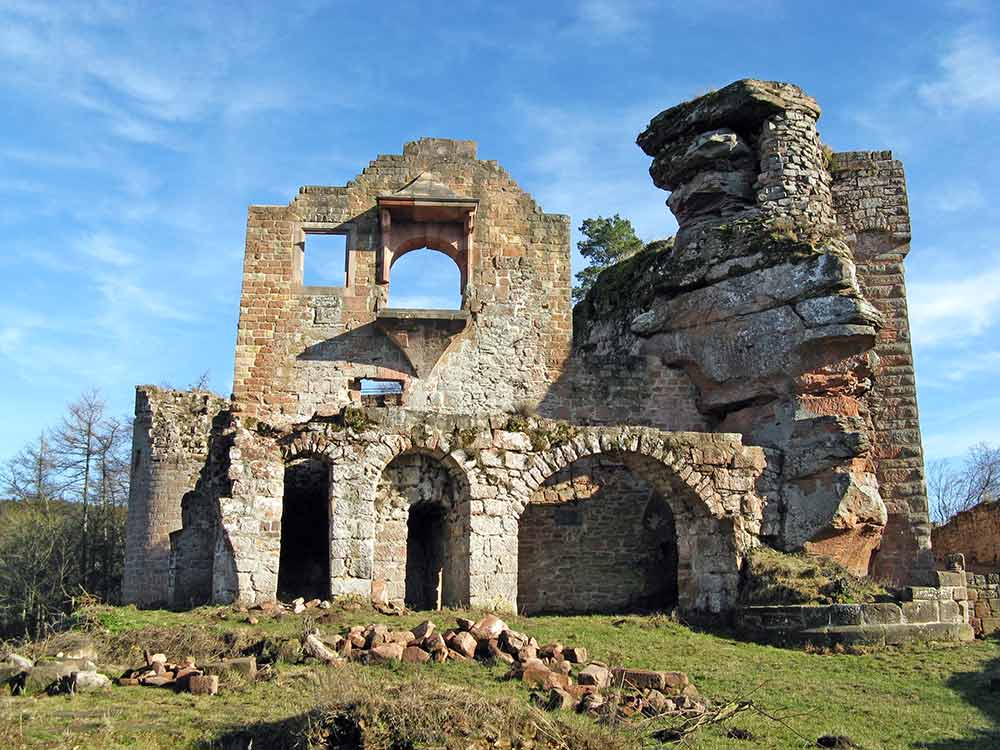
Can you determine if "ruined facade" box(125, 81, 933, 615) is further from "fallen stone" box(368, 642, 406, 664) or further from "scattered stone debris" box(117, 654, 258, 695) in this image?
"scattered stone debris" box(117, 654, 258, 695)

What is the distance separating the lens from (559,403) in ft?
73.9

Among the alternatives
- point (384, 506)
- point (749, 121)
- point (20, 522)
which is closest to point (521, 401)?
point (384, 506)

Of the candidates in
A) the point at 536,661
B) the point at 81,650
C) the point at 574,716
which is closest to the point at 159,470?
the point at 81,650

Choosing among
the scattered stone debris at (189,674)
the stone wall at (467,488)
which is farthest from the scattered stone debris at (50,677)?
the stone wall at (467,488)

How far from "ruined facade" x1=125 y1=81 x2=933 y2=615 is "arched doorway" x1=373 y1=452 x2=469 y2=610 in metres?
0.05

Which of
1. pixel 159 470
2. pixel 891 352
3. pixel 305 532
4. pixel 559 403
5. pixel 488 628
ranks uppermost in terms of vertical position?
pixel 891 352

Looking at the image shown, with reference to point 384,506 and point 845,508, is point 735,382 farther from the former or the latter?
point 384,506

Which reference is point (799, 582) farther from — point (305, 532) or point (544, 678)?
point (305, 532)

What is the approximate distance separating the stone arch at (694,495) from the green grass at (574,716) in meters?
1.39

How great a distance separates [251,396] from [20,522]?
13577 millimetres

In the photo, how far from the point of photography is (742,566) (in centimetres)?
1775

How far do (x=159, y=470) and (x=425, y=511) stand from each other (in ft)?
26.5

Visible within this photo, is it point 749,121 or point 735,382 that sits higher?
point 749,121

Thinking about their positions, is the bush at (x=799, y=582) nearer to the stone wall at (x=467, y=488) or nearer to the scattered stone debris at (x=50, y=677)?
the stone wall at (x=467, y=488)
